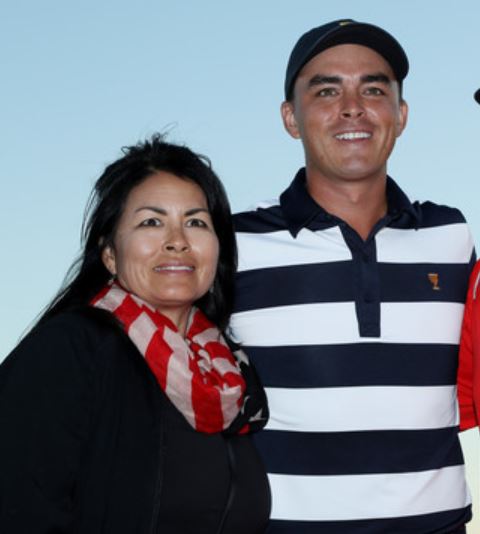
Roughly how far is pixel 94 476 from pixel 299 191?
211cm

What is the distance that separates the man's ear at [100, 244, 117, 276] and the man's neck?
1.33 metres

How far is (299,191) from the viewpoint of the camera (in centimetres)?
529

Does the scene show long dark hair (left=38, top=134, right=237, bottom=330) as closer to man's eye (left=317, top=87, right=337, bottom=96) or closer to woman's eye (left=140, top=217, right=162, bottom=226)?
woman's eye (left=140, top=217, right=162, bottom=226)

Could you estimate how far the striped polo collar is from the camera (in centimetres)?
505

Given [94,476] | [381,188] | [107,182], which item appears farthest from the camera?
[381,188]

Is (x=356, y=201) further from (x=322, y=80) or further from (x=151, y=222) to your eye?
(x=151, y=222)

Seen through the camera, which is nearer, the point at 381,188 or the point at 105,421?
the point at 105,421

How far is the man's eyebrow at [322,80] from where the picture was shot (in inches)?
206

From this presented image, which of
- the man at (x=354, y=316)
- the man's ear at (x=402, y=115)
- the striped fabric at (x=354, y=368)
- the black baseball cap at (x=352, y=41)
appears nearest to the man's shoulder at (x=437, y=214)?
the man at (x=354, y=316)

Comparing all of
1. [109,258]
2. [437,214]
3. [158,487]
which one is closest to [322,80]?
[437,214]

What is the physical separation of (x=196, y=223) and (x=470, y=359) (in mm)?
1606

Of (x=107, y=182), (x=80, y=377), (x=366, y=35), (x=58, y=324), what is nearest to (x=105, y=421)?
(x=80, y=377)

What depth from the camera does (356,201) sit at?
5.23 meters

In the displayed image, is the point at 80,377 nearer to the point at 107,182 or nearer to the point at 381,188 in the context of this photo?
the point at 107,182
